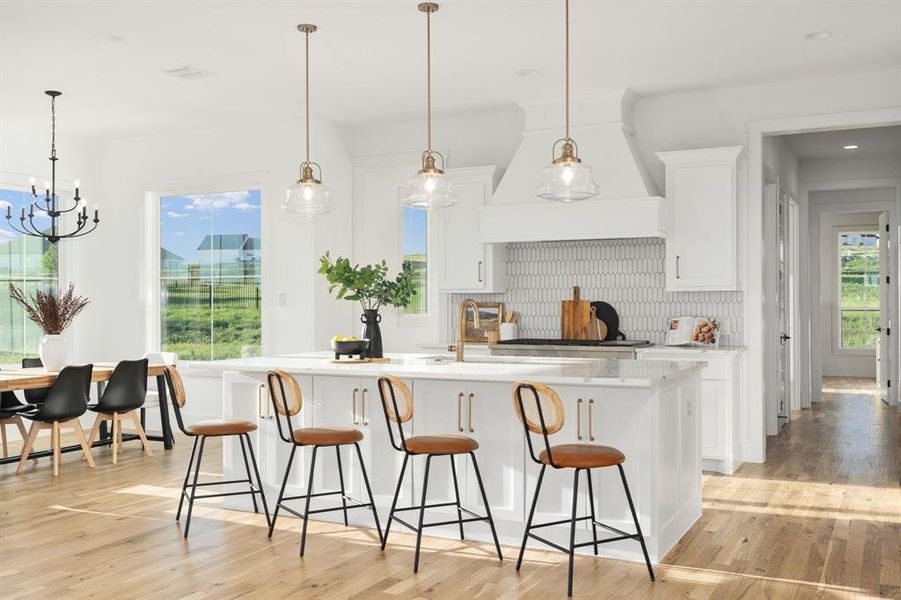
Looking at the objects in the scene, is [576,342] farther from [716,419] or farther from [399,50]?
[399,50]

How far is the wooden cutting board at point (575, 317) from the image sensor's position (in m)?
7.18

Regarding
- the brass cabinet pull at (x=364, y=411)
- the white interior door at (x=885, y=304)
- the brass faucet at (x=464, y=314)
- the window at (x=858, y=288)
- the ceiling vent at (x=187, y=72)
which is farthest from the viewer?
the window at (x=858, y=288)

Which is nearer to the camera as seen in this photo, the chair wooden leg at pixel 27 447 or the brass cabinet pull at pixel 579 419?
the brass cabinet pull at pixel 579 419

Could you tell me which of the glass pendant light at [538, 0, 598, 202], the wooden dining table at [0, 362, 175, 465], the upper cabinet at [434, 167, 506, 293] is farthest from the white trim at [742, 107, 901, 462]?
the wooden dining table at [0, 362, 175, 465]

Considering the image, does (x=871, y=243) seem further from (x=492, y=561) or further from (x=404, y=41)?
(x=492, y=561)

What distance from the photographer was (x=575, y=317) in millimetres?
→ 7223

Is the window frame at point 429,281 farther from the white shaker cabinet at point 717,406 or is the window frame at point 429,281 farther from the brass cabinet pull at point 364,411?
the brass cabinet pull at point 364,411

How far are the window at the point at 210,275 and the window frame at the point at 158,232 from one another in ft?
0.17

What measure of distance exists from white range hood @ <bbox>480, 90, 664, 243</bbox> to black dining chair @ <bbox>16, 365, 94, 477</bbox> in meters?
3.22

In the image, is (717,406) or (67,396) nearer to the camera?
(717,406)

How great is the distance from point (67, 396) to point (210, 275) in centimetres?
239

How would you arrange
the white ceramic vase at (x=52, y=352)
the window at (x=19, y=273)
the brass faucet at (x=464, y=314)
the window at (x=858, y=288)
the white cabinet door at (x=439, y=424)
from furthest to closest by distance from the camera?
the window at (x=858, y=288), the window at (x=19, y=273), the brass faucet at (x=464, y=314), the white ceramic vase at (x=52, y=352), the white cabinet door at (x=439, y=424)

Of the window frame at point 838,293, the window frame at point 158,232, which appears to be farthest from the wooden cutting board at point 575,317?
the window frame at point 838,293

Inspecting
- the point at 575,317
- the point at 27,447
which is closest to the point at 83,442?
the point at 27,447
